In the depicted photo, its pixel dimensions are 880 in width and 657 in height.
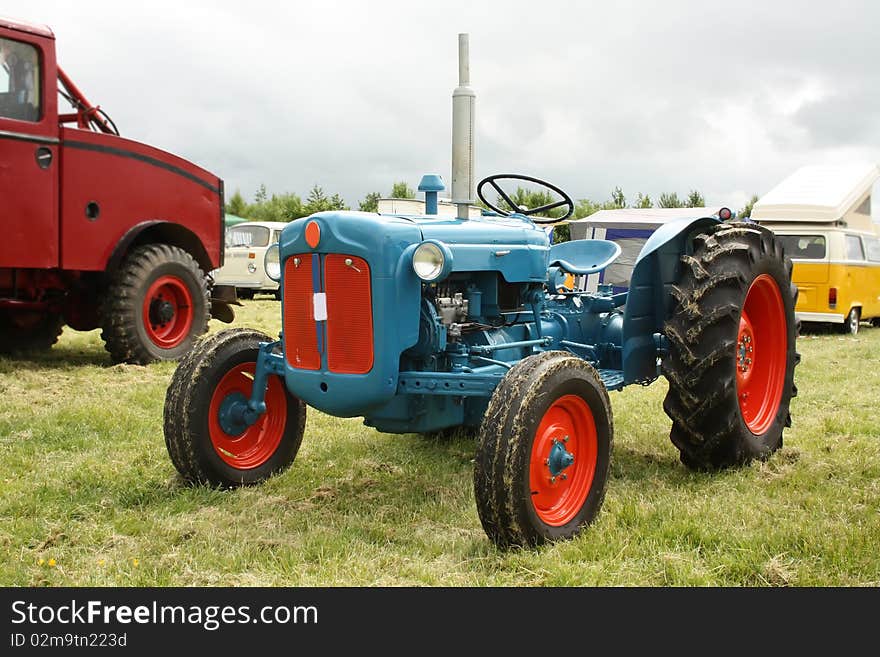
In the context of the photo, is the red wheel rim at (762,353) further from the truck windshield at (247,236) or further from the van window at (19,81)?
the truck windshield at (247,236)

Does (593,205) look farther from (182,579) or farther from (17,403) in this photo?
(182,579)

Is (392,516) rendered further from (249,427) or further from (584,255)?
(584,255)

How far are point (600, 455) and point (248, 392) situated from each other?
68.5 inches

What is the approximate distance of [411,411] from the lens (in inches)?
150

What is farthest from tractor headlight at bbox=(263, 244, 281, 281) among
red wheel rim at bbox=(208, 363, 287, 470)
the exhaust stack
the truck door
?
the truck door

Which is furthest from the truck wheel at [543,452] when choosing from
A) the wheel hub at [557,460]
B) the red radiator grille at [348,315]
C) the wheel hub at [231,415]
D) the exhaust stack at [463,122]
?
the wheel hub at [231,415]

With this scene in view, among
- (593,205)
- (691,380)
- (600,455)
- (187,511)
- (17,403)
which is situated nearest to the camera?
(600,455)

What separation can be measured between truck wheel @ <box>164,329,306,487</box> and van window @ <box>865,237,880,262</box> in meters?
11.0

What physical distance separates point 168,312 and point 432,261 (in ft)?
18.0

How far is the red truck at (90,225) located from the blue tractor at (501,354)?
12.8 feet

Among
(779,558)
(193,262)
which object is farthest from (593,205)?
(779,558)

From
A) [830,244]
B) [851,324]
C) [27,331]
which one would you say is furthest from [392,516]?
[851,324]

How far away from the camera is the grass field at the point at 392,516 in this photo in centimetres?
305

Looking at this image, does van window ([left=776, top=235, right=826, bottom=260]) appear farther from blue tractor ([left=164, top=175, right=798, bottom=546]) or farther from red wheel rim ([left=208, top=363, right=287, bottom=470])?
red wheel rim ([left=208, top=363, right=287, bottom=470])
